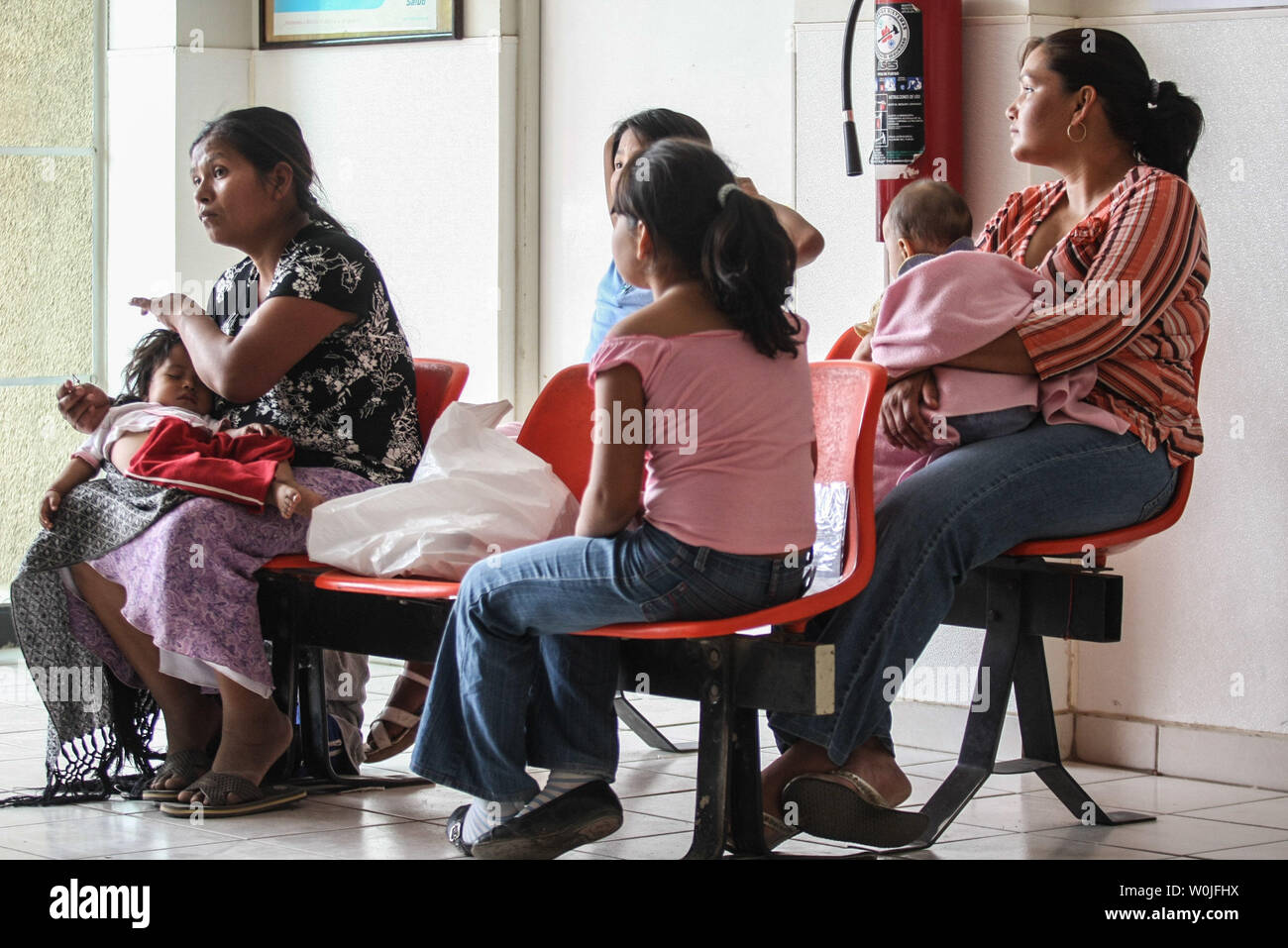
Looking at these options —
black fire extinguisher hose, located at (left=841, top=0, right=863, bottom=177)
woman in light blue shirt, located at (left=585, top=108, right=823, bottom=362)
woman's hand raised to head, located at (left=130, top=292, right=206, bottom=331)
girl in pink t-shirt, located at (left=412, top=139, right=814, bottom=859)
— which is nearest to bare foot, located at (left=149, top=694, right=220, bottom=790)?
woman's hand raised to head, located at (left=130, top=292, right=206, bottom=331)

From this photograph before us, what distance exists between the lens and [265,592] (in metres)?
3.13

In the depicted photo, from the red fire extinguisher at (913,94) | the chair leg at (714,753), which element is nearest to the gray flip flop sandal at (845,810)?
the chair leg at (714,753)

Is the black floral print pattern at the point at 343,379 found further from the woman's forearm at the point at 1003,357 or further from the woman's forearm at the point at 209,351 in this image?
the woman's forearm at the point at 1003,357

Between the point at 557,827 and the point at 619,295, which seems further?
the point at 619,295

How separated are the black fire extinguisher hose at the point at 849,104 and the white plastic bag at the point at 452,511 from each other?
1.15 metres

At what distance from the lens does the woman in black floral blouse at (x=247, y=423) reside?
3.02 meters

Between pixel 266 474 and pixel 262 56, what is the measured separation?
2.62 meters

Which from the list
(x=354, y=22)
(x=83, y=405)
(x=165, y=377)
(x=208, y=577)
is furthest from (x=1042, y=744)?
(x=354, y=22)

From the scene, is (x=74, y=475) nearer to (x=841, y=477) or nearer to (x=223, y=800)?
(x=223, y=800)

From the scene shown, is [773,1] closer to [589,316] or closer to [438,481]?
[589,316]

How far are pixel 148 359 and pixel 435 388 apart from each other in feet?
1.85

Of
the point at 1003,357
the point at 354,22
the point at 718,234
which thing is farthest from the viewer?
the point at 354,22

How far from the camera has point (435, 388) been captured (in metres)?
3.43

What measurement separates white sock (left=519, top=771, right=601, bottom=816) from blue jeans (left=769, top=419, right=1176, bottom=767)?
1.05ft
